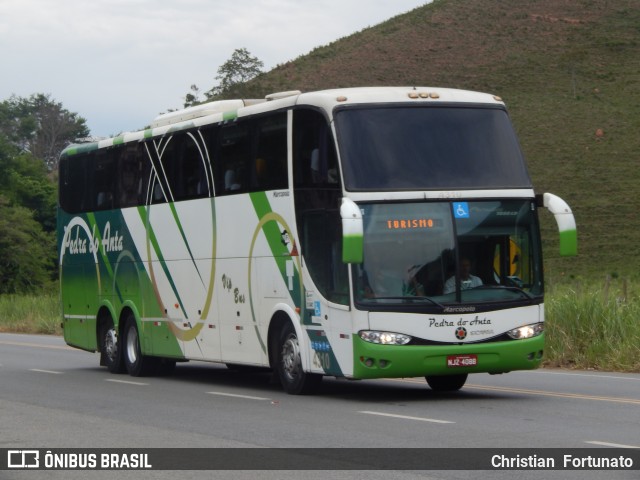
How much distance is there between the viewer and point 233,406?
16.2 metres

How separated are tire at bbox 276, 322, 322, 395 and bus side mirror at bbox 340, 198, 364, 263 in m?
2.46

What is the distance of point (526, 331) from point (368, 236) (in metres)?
2.23

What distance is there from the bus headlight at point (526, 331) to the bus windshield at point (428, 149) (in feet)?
5.54

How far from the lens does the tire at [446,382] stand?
57.9 ft

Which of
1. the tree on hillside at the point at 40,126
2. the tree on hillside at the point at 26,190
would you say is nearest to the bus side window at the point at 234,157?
the tree on hillside at the point at 26,190

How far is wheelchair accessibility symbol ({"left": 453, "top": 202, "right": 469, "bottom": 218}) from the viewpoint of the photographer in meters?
16.0

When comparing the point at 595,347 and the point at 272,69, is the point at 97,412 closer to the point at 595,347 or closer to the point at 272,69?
the point at 595,347

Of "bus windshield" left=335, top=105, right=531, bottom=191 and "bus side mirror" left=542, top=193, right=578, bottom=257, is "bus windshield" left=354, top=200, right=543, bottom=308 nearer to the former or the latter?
"bus windshield" left=335, top=105, right=531, bottom=191

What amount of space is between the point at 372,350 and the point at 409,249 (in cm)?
123

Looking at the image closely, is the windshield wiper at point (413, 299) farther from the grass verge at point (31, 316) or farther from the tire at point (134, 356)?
the grass verge at point (31, 316)

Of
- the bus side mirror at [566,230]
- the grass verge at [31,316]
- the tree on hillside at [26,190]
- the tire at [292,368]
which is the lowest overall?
the grass verge at [31,316]

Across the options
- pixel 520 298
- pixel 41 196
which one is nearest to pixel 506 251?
pixel 520 298

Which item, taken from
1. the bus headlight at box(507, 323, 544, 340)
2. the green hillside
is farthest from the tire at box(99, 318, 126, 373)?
the green hillside

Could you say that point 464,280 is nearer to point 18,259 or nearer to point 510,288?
point 510,288
